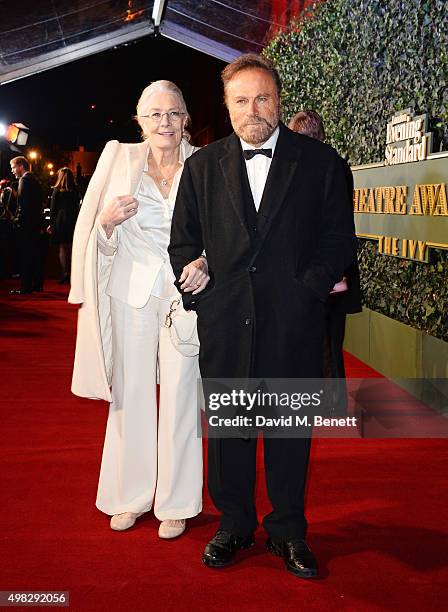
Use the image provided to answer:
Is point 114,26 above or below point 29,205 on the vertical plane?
above

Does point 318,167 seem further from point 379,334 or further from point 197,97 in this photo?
point 197,97

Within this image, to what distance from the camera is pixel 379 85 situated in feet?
22.4

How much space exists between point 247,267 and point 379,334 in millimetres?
4013

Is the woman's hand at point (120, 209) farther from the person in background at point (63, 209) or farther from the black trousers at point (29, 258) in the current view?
the person in background at point (63, 209)

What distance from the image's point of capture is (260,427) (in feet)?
10.0

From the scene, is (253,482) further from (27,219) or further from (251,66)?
(27,219)

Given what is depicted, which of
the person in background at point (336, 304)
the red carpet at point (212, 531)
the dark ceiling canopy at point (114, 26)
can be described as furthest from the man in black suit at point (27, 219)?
the person in background at point (336, 304)

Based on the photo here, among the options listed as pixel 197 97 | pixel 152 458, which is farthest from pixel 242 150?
pixel 197 97

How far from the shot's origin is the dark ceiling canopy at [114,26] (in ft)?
36.2

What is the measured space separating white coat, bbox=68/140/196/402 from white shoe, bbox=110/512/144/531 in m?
0.48

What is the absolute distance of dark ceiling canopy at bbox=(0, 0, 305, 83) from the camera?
11038 millimetres

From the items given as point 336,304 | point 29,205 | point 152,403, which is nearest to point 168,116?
point 152,403

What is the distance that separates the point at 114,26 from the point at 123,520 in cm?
1173

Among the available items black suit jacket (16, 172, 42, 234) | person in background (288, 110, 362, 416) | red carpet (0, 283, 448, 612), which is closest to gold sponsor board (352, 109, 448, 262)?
person in background (288, 110, 362, 416)
